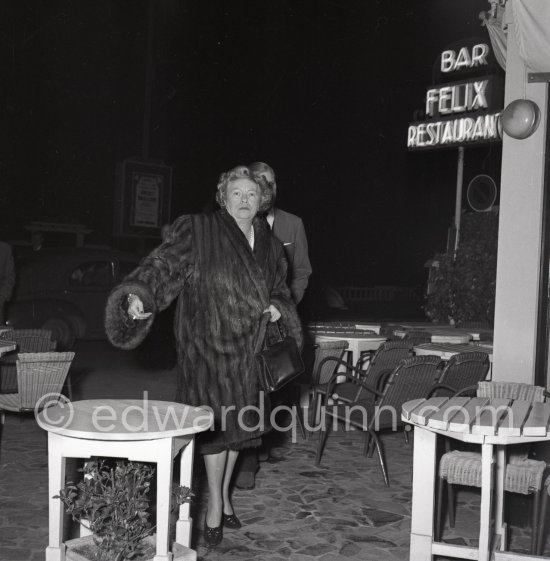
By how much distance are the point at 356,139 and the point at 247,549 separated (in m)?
35.4

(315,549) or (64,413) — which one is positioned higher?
(64,413)

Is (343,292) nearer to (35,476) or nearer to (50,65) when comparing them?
(50,65)

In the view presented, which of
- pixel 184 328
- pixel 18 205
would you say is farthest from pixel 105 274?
pixel 18 205

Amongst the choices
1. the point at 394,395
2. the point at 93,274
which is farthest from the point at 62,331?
the point at 394,395

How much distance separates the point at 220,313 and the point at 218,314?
11 millimetres

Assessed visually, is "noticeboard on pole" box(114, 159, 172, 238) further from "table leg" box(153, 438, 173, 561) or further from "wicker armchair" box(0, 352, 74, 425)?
"table leg" box(153, 438, 173, 561)

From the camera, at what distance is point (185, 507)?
3145mm

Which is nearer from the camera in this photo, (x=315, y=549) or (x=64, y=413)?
(x=64, y=413)

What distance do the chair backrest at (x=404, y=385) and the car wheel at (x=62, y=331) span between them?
7.29m

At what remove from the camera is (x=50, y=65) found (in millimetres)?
24609

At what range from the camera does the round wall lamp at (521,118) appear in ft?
14.5

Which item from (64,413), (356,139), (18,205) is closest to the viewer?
(64,413)

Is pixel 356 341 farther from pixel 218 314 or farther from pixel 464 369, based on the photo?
pixel 218 314

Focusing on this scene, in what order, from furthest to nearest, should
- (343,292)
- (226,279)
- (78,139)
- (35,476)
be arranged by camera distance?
(343,292)
(78,139)
(35,476)
(226,279)
